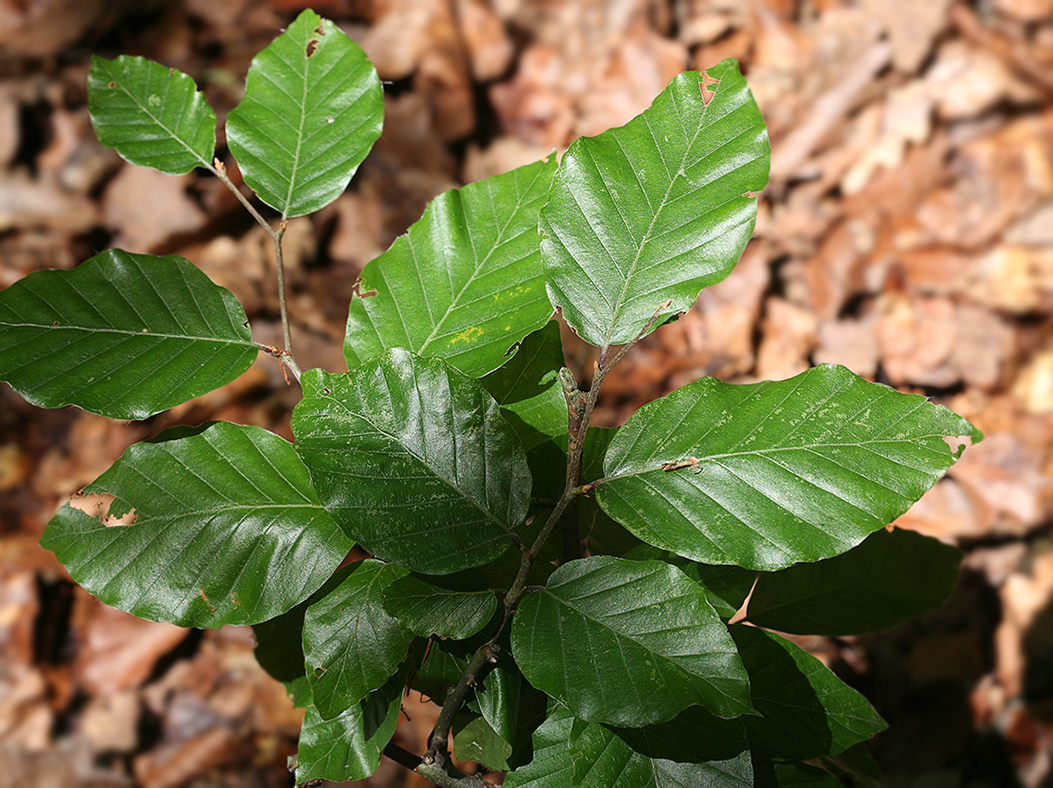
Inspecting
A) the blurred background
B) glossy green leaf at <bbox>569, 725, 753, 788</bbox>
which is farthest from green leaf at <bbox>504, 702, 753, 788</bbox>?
the blurred background

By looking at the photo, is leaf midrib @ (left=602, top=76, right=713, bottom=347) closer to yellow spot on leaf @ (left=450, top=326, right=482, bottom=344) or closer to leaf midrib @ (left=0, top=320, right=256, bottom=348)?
yellow spot on leaf @ (left=450, top=326, right=482, bottom=344)

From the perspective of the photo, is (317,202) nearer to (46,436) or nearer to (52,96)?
(46,436)

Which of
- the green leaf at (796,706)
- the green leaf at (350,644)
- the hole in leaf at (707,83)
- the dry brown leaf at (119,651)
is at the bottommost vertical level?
the dry brown leaf at (119,651)

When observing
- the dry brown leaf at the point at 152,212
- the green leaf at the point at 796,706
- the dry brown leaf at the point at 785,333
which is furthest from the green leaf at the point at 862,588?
the dry brown leaf at the point at 152,212

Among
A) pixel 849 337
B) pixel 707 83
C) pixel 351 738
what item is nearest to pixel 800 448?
pixel 707 83

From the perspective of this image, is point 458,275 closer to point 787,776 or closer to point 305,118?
point 305,118

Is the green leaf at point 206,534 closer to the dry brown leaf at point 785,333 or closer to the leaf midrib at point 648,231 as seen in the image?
the leaf midrib at point 648,231

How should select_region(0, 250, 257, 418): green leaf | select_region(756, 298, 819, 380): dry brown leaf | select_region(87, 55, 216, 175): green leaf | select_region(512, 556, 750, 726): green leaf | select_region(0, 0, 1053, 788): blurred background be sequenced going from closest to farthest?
select_region(512, 556, 750, 726): green leaf, select_region(0, 250, 257, 418): green leaf, select_region(87, 55, 216, 175): green leaf, select_region(0, 0, 1053, 788): blurred background, select_region(756, 298, 819, 380): dry brown leaf
